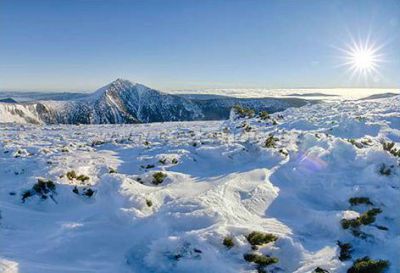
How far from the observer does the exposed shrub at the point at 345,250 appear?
26.9 feet

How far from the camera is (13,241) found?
30.0 feet

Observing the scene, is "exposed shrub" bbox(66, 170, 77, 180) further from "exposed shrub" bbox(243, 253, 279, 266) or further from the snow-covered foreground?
"exposed shrub" bbox(243, 253, 279, 266)

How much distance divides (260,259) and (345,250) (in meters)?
2.02

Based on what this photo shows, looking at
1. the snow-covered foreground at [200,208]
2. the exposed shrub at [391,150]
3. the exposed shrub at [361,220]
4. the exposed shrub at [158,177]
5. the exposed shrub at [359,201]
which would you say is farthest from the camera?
the exposed shrub at [391,150]

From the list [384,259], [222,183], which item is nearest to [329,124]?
[222,183]

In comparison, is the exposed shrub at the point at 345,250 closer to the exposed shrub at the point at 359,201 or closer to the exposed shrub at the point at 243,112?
the exposed shrub at the point at 359,201

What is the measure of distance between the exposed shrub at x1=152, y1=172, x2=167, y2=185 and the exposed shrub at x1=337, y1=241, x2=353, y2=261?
235 inches

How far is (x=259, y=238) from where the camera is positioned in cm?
841

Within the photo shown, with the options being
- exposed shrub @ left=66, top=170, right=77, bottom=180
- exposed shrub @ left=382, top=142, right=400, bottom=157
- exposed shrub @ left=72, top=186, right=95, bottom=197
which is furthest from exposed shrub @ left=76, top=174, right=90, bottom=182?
exposed shrub @ left=382, top=142, right=400, bottom=157

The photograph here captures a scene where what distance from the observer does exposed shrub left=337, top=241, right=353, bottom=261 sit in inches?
323

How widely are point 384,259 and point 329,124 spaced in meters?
14.5

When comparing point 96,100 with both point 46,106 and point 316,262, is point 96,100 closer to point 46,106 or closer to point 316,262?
point 46,106

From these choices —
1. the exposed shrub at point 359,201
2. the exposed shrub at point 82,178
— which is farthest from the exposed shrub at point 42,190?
the exposed shrub at point 359,201

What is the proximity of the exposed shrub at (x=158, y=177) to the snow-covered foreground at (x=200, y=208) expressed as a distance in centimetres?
4
